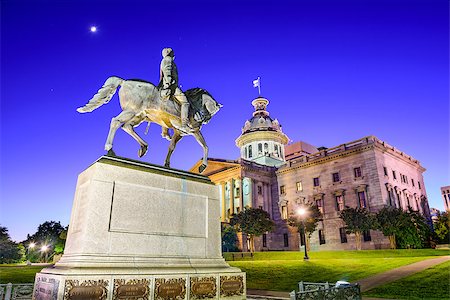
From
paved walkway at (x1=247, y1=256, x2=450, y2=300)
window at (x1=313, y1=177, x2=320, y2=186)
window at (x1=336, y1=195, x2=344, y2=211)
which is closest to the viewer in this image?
paved walkway at (x1=247, y1=256, x2=450, y2=300)

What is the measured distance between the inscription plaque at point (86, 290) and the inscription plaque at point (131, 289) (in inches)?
8.8

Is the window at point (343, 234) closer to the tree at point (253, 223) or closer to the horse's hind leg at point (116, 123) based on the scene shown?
the tree at point (253, 223)

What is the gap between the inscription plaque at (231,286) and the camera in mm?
7387

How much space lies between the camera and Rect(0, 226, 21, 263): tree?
186ft

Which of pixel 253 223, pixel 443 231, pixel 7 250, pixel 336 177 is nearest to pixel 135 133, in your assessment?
pixel 253 223

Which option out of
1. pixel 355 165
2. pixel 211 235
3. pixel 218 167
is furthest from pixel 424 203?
pixel 211 235

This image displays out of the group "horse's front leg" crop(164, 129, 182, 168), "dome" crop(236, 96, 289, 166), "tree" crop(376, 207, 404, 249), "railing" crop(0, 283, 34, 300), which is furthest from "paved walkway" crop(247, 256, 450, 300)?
"dome" crop(236, 96, 289, 166)

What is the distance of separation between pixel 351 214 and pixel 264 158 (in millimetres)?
31471

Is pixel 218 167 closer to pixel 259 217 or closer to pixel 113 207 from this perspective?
pixel 259 217

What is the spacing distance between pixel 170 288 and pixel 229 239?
146ft

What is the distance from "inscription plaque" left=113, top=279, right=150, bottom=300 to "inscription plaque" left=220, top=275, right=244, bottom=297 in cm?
197

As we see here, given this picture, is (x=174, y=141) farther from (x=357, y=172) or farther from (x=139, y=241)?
(x=357, y=172)

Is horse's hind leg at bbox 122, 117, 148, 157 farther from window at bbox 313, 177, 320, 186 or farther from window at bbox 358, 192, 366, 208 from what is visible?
window at bbox 313, 177, 320, 186

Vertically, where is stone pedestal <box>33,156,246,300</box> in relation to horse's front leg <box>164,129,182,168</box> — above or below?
below
